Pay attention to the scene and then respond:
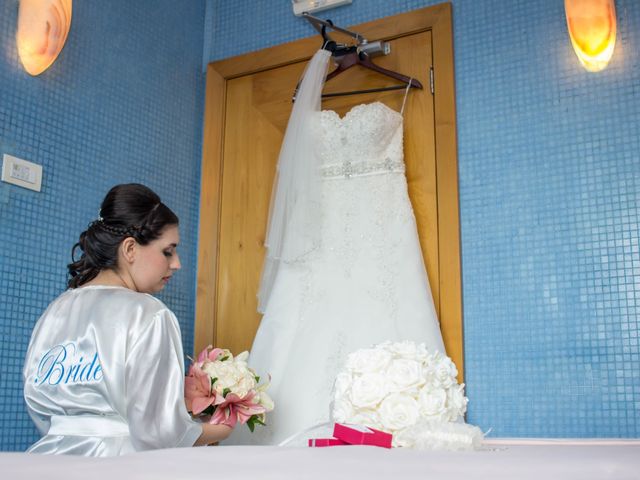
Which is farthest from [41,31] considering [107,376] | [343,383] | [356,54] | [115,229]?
[343,383]

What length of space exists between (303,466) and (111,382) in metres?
1.44

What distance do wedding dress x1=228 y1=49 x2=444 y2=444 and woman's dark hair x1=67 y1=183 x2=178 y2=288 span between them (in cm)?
85

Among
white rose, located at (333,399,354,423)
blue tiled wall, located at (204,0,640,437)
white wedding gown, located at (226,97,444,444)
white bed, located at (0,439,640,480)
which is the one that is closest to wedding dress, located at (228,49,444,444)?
white wedding gown, located at (226,97,444,444)

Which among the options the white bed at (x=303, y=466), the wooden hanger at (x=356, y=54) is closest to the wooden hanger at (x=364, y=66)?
the wooden hanger at (x=356, y=54)

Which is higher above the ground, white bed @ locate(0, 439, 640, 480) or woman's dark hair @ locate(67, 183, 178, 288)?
woman's dark hair @ locate(67, 183, 178, 288)

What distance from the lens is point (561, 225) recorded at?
2760 mm

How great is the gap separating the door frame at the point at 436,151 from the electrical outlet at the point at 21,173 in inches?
37.4

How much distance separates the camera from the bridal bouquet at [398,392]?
1417mm

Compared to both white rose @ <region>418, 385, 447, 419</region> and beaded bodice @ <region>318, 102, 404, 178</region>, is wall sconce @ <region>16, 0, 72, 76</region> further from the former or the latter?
white rose @ <region>418, 385, 447, 419</region>

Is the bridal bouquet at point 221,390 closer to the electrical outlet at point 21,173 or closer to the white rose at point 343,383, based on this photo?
the white rose at point 343,383

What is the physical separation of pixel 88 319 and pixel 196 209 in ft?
5.51

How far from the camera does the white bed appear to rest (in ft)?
1.53

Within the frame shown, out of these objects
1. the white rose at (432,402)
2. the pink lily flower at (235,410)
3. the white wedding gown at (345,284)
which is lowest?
the pink lily flower at (235,410)

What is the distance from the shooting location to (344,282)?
2863 mm
